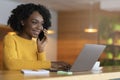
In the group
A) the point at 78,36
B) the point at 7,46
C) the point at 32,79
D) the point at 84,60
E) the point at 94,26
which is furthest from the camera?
the point at 78,36

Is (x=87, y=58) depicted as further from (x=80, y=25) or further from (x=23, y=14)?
(x=80, y=25)

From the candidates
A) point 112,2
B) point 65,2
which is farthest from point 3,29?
point 112,2

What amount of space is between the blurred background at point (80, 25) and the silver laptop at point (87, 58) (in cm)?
460

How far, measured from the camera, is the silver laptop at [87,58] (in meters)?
1.71

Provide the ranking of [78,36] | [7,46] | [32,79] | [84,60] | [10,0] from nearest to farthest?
[32,79], [84,60], [7,46], [10,0], [78,36]

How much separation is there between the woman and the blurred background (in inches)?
167

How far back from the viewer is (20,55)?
2057 millimetres

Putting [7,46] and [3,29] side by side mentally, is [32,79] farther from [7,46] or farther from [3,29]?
[3,29]

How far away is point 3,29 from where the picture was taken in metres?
6.83

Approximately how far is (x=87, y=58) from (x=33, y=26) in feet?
1.89

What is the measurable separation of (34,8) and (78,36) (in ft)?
18.2

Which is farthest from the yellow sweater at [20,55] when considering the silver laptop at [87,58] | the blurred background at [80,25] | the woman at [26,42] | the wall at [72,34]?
the wall at [72,34]

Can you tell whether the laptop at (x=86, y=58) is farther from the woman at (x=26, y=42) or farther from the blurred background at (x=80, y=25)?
the blurred background at (x=80, y=25)

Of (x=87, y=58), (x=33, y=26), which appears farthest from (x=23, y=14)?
(x=87, y=58)
